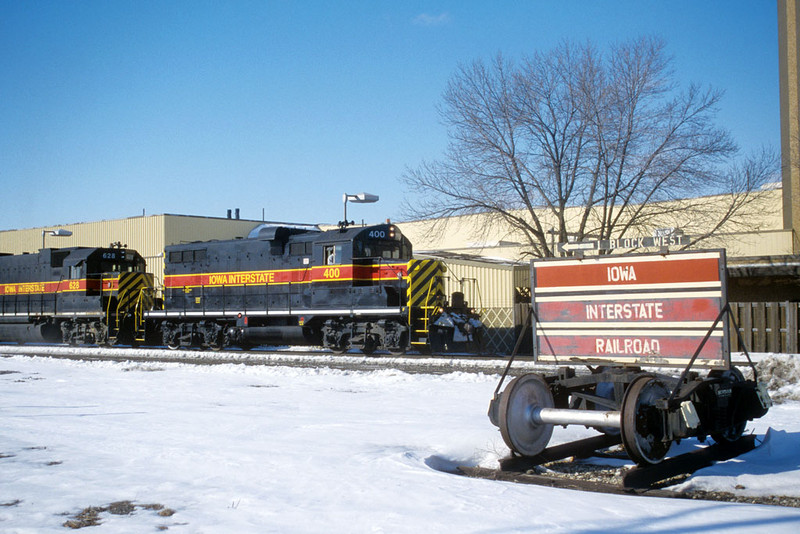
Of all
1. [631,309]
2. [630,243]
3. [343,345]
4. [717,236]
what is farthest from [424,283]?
[631,309]

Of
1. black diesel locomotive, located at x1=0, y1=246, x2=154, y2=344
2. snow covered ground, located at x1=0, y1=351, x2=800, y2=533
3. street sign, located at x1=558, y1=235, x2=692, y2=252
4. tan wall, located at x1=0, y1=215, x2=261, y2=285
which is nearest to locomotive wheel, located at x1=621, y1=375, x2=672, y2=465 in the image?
snow covered ground, located at x1=0, y1=351, x2=800, y2=533

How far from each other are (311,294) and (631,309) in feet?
48.1

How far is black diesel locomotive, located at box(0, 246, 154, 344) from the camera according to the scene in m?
26.0

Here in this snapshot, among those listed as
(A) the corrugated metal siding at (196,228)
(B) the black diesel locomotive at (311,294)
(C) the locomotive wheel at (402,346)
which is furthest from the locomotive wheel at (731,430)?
(A) the corrugated metal siding at (196,228)

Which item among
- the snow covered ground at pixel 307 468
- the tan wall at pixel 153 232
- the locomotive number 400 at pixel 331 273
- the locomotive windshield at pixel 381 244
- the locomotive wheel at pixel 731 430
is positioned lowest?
the snow covered ground at pixel 307 468

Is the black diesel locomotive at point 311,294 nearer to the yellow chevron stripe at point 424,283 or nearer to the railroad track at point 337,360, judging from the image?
the yellow chevron stripe at point 424,283

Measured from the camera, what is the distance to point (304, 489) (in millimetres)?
5828

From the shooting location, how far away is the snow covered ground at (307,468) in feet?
16.2

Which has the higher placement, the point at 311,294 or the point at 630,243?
the point at 630,243

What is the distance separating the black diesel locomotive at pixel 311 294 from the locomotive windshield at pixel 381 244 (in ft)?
0.09

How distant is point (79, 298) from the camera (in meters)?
26.3

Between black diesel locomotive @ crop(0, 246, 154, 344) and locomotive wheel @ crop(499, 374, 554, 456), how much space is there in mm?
21190

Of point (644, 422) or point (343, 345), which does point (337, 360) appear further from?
point (644, 422)

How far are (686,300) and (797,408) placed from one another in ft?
14.3
